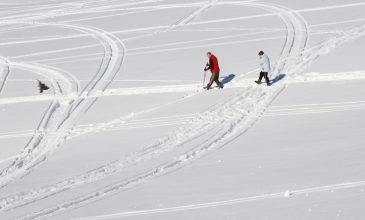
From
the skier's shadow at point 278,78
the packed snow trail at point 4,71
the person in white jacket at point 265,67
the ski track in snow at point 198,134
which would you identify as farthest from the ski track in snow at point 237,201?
the packed snow trail at point 4,71

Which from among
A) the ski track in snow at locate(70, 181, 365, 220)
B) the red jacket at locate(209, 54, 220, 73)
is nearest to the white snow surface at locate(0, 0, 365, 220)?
the ski track in snow at locate(70, 181, 365, 220)

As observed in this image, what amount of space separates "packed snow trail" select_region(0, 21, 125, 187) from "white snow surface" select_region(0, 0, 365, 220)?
61 millimetres

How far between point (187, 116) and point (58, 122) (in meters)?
3.65

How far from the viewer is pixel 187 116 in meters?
15.9

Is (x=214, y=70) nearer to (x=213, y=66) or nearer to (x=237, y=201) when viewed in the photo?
(x=213, y=66)

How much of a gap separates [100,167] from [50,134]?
3.37 metres

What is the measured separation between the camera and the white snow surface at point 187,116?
419 inches

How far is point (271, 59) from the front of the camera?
19906mm

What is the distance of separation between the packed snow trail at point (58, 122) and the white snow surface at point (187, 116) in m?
0.06

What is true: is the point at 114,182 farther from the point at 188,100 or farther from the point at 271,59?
the point at 271,59

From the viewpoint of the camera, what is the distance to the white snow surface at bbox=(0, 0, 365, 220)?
34.9 feet

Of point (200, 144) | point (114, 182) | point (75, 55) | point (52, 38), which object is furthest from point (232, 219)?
point (52, 38)

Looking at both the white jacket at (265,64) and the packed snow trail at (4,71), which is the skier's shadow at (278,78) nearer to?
the white jacket at (265,64)

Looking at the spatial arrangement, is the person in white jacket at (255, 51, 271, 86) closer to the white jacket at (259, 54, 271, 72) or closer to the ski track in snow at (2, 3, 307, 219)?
the white jacket at (259, 54, 271, 72)
